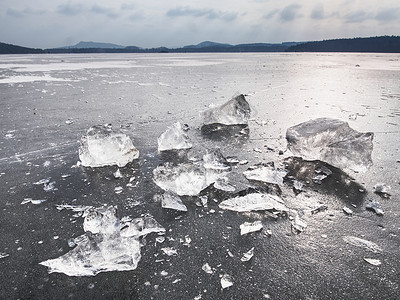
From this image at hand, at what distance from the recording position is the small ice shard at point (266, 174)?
8.49ft

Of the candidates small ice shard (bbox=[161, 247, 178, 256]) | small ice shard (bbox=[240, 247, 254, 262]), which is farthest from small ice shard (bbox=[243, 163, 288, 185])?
small ice shard (bbox=[161, 247, 178, 256])

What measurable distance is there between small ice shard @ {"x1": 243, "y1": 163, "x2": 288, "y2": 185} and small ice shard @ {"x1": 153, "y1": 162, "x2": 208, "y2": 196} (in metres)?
0.53

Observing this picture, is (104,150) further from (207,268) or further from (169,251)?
(207,268)

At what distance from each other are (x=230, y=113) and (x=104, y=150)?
238 cm

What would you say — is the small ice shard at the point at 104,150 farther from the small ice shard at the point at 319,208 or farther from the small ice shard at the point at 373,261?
the small ice shard at the point at 373,261

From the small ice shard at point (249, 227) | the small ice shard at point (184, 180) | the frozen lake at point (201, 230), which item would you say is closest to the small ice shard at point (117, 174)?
the frozen lake at point (201, 230)

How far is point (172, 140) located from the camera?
345 cm

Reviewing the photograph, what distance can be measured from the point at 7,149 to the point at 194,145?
2402mm

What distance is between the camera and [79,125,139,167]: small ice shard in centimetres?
295

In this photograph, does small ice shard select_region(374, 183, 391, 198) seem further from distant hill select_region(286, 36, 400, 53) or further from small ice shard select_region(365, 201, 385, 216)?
distant hill select_region(286, 36, 400, 53)

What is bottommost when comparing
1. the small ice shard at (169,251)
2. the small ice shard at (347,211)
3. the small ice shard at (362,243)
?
the small ice shard at (362,243)

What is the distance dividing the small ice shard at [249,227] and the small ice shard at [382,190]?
1.26 metres

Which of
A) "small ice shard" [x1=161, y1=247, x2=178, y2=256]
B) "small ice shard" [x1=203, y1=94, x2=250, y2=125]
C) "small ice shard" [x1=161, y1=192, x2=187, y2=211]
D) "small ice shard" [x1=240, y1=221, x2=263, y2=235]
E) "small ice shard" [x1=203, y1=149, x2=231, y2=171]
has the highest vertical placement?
"small ice shard" [x1=203, y1=94, x2=250, y2=125]

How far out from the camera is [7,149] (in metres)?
3.37
